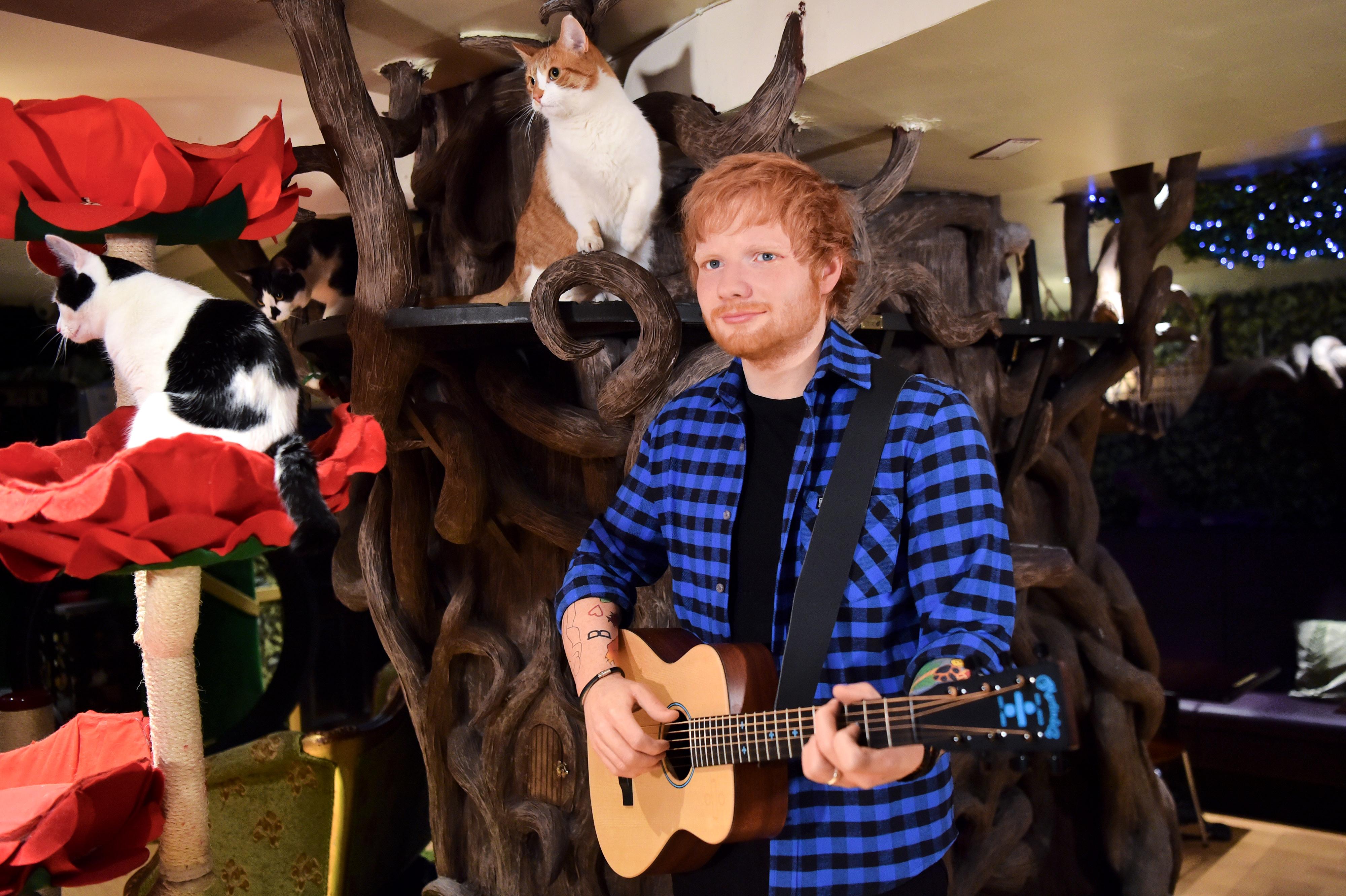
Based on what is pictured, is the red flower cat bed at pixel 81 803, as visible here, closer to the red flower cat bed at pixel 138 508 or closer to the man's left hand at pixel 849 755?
the red flower cat bed at pixel 138 508

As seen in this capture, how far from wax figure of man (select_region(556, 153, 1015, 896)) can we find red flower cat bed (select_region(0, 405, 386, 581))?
471mm

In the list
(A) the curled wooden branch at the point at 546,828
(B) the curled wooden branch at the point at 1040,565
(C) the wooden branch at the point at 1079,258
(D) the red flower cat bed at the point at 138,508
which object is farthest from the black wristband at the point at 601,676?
(C) the wooden branch at the point at 1079,258

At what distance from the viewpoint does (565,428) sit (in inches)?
84.5

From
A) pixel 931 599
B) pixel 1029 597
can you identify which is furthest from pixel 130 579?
pixel 931 599

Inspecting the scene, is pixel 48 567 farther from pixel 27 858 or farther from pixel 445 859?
pixel 445 859

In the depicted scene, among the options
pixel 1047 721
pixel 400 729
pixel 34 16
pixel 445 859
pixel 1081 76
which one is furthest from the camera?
pixel 400 729

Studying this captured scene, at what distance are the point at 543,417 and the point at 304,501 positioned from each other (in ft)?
3.39

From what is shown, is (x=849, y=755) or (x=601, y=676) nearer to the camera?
(x=849, y=755)

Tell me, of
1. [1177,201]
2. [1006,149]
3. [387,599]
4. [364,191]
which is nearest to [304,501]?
[364,191]

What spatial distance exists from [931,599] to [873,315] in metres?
1.14

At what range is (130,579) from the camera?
404 cm

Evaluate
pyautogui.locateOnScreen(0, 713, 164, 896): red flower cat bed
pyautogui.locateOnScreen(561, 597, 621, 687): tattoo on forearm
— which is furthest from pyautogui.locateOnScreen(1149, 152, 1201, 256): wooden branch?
pyautogui.locateOnScreen(0, 713, 164, 896): red flower cat bed

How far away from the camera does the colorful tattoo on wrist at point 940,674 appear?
937 mm

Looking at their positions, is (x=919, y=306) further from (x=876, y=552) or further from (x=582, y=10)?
(x=876, y=552)
